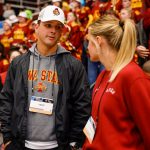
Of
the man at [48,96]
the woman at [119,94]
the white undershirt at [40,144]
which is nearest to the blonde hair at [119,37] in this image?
the woman at [119,94]

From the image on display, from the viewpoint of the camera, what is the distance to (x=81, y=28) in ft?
29.5

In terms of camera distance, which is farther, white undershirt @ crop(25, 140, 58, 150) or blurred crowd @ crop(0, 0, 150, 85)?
blurred crowd @ crop(0, 0, 150, 85)

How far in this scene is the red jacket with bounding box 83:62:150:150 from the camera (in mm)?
2121

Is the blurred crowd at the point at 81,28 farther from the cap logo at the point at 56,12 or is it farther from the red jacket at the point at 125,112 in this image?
the red jacket at the point at 125,112

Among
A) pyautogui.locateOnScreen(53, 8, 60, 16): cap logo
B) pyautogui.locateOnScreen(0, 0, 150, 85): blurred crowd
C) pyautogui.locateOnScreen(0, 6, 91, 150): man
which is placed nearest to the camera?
pyautogui.locateOnScreen(0, 6, 91, 150): man

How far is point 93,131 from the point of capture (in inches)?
94.6

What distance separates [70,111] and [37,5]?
11.3 metres

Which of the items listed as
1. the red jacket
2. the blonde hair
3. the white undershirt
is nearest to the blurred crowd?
the white undershirt

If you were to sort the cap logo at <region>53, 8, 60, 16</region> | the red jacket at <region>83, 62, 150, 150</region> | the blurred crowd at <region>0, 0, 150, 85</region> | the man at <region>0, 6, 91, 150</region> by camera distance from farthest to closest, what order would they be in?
1. the blurred crowd at <region>0, 0, 150, 85</region>
2. the cap logo at <region>53, 8, 60, 16</region>
3. the man at <region>0, 6, 91, 150</region>
4. the red jacket at <region>83, 62, 150, 150</region>

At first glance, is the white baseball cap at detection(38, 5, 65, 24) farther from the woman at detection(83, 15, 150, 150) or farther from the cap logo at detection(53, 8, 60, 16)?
the woman at detection(83, 15, 150, 150)

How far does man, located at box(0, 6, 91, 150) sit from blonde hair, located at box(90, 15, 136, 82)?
709 millimetres

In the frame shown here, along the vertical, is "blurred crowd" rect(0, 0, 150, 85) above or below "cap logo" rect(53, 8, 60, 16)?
below

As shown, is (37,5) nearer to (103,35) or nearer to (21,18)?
(21,18)

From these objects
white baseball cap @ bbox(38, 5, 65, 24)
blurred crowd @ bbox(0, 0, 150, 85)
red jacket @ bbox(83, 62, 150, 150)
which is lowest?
blurred crowd @ bbox(0, 0, 150, 85)
